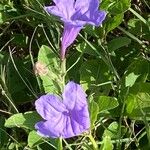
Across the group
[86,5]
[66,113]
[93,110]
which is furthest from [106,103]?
[86,5]

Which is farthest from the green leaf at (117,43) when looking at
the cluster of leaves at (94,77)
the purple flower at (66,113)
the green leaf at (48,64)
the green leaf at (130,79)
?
the purple flower at (66,113)

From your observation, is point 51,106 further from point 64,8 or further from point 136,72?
point 136,72

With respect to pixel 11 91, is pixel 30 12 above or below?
above

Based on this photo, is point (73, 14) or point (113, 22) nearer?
point (73, 14)

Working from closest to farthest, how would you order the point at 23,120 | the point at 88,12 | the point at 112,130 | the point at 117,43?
the point at 88,12 → the point at 23,120 → the point at 112,130 → the point at 117,43

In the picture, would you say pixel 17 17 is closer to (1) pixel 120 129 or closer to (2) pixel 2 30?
(2) pixel 2 30

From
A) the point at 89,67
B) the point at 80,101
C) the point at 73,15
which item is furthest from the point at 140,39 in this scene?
the point at 80,101

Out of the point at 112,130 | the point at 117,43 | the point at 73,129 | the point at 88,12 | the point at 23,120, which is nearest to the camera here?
the point at 73,129

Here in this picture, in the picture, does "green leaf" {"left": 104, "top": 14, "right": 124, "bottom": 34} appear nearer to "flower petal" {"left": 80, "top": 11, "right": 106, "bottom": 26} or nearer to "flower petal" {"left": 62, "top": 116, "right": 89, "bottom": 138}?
"flower petal" {"left": 80, "top": 11, "right": 106, "bottom": 26}
